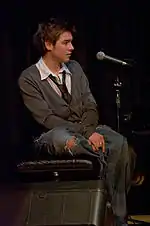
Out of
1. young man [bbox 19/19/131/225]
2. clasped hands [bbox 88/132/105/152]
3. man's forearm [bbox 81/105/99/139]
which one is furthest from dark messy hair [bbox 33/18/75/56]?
clasped hands [bbox 88/132/105/152]

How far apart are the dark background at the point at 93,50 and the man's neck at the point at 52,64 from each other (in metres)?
0.47

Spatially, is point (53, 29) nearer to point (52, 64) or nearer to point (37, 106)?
point (52, 64)

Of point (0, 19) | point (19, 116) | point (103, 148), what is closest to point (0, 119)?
point (19, 116)

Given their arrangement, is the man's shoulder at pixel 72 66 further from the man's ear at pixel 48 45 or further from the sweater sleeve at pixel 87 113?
the man's ear at pixel 48 45

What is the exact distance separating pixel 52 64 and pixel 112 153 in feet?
2.03

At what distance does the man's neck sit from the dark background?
18.4 inches

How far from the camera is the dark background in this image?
11.0 feet

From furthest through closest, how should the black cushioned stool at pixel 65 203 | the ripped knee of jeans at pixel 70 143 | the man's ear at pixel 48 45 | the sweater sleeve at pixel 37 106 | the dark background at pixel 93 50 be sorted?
the dark background at pixel 93 50 → the man's ear at pixel 48 45 → the sweater sleeve at pixel 37 106 → the ripped knee of jeans at pixel 70 143 → the black cushioned stool at pixel 65 203

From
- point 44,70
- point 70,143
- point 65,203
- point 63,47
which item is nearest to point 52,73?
point 44,70

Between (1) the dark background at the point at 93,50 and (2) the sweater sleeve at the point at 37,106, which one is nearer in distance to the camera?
(2) the sweater sleeve at the point at 37,106

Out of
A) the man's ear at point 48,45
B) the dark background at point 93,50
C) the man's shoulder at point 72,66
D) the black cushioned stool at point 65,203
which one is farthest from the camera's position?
the dark background at point 93,50

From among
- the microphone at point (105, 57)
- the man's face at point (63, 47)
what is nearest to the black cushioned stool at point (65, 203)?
the man's face at point (63, 47)

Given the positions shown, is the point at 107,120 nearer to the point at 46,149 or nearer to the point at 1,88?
Result: the point at 1,88

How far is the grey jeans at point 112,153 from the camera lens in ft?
8.66
